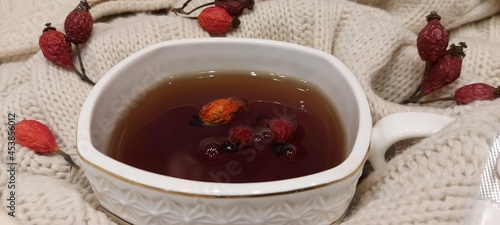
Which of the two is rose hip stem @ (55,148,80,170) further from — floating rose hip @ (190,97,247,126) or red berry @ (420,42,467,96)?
red berry @ (420,42,467,96)

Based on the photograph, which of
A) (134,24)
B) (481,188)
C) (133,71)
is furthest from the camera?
(134,24)

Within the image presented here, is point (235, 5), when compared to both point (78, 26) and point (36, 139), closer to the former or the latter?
point (78, 26)

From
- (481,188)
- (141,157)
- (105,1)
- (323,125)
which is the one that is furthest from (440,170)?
(105,1)

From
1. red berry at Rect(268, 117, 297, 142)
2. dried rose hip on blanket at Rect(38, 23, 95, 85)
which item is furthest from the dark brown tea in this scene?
dried rose hip on blanket at Rect(38, 23, 95, 85)

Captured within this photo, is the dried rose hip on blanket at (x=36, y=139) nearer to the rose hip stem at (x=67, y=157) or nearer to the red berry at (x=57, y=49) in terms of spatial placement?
the rose hip stem at (x=67, y=157)

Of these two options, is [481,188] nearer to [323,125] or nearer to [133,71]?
[323,125]

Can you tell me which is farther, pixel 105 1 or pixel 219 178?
pixel 105 1
